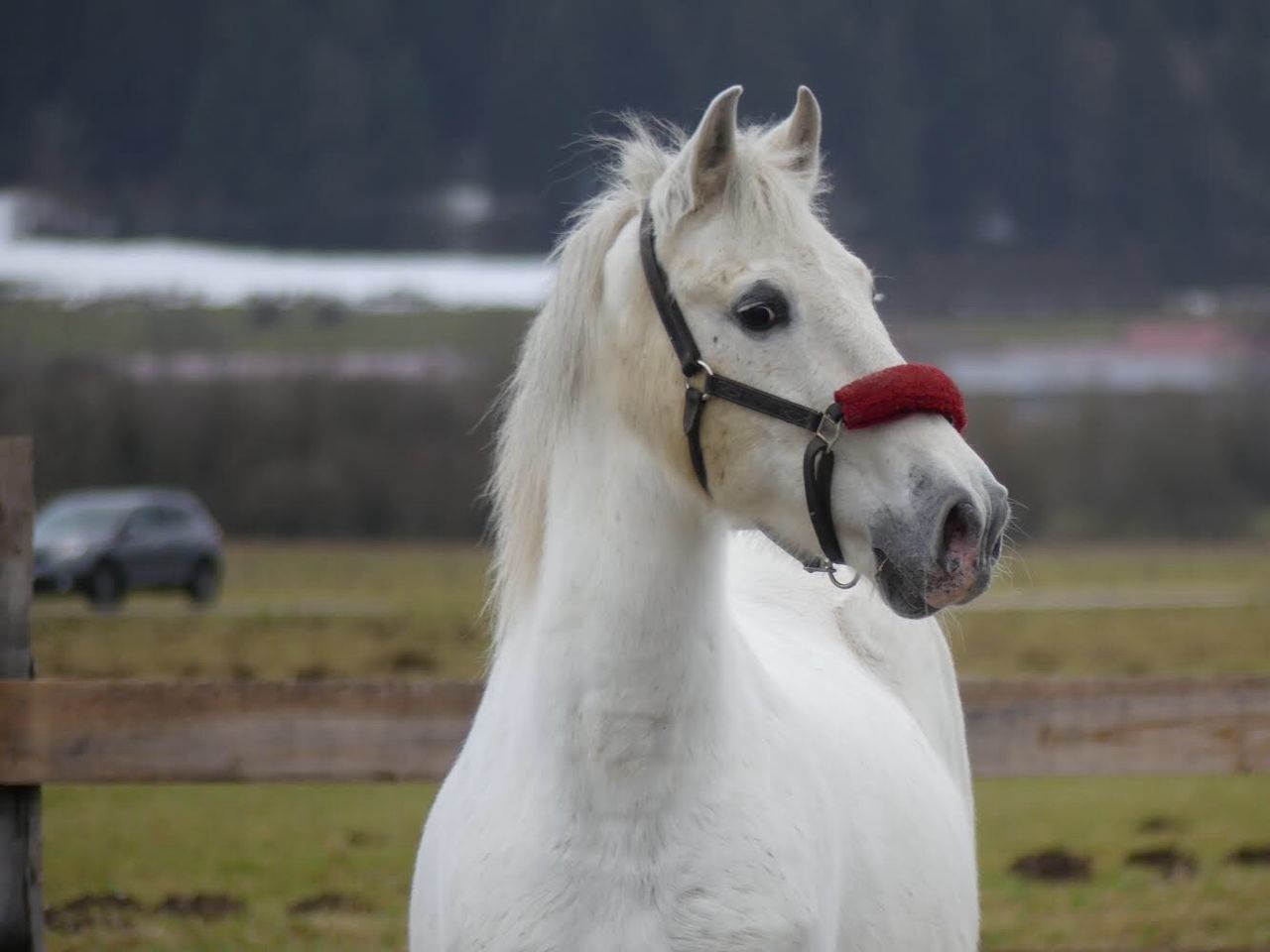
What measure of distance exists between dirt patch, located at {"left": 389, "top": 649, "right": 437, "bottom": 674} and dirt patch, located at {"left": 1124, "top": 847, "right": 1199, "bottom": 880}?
28.0ft

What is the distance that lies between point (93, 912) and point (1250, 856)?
5951 millimetres

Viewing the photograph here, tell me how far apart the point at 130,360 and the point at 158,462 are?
17.6 feet

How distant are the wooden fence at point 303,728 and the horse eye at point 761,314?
2322mm

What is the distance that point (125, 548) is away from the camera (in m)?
26.0

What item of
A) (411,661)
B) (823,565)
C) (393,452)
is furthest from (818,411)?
(393,452)

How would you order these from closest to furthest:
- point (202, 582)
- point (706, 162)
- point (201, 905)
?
point (706, 162) → point (201, 905) → point (202, 582)

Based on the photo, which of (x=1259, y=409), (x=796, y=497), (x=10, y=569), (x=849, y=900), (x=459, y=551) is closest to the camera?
(x=796, y=497)

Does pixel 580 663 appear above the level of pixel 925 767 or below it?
above

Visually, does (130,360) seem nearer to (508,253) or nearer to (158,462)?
(158,462)

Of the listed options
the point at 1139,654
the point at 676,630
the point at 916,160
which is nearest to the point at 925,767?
the point at 676,630

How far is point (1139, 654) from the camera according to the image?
18.2m

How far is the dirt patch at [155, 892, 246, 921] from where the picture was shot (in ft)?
23.1

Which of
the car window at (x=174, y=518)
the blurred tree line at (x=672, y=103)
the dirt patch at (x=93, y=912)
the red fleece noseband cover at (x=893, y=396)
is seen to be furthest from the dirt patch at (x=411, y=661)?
the blurred tree line at (x=672, y=103)

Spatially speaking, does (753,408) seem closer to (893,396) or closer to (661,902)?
(893,396)
